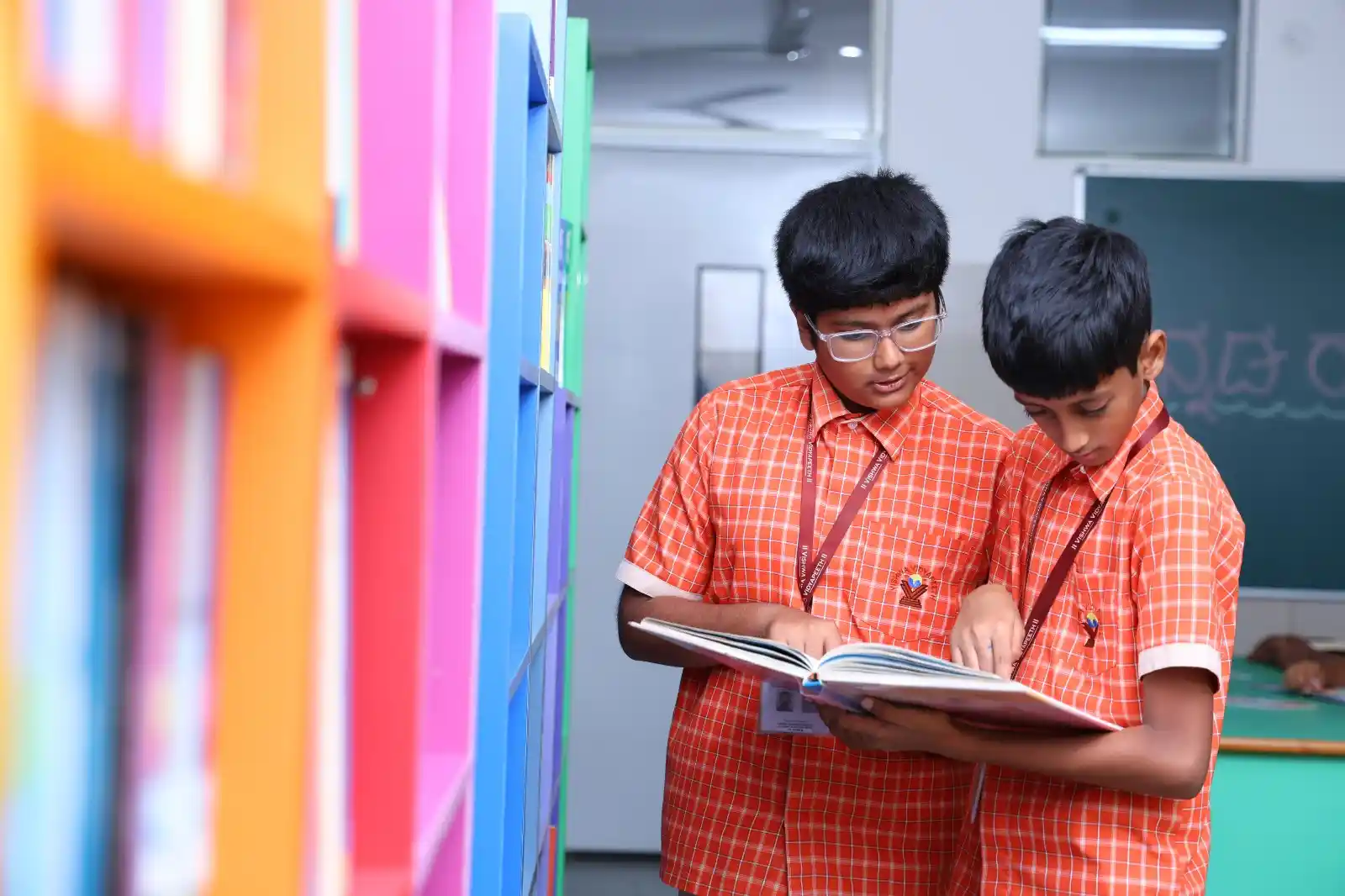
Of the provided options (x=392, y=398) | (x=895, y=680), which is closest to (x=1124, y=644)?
(x=895, y=680)

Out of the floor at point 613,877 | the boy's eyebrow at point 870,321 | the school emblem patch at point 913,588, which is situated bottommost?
the floor at point 613,877

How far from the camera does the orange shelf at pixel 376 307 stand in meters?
0.49

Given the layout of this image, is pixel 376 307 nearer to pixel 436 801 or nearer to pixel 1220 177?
pixel 436 801

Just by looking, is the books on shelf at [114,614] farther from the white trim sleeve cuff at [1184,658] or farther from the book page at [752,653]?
the white trim sleeve cuff at [1184,658]

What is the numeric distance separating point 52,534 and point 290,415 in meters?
0.09

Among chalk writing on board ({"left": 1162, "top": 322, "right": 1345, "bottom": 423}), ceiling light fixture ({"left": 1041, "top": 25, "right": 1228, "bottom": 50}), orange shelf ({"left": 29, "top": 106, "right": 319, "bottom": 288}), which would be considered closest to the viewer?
orange shelf ({"left": 29, "top": 106, "right": 319, "bottom": 288})

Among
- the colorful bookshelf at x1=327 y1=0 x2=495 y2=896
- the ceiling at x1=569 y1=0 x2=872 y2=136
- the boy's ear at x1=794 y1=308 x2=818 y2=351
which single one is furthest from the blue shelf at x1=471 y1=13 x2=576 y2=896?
the ceiling at x1=569 y1=0 x2=872 y2=136

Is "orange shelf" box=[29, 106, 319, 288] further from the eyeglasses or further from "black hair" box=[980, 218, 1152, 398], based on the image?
the eyeglasses

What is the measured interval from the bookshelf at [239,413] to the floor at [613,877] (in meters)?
2.75

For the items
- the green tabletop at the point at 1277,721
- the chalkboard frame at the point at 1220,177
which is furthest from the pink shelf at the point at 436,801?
the chalkboard frame at the point at 1220,177

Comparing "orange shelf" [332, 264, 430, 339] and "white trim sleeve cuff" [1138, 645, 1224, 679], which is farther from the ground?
"orange shelf" [332, 264, 430, 339]

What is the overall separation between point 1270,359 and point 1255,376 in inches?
2.7

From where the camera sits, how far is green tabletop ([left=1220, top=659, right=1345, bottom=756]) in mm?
2029

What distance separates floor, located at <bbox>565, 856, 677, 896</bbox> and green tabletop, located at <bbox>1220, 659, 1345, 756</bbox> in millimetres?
1655
